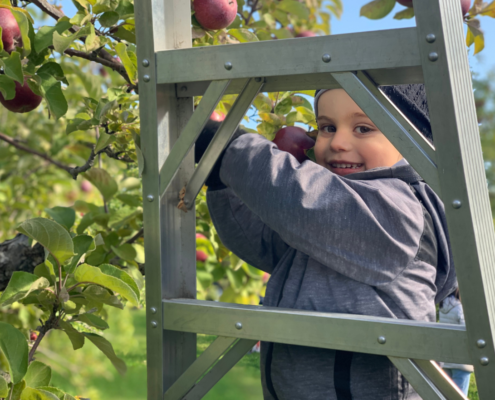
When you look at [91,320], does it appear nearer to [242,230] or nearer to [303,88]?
[242,230]

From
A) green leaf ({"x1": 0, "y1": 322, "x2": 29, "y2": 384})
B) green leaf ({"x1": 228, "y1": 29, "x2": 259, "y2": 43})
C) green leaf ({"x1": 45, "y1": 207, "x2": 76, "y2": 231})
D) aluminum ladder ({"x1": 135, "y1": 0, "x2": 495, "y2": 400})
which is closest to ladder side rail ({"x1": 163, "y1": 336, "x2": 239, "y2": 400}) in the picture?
aluminum ladder ({"x1": 135, "y1": 0, "x2": 495, "y2": 400})

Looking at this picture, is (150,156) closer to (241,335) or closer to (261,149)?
(261,149)

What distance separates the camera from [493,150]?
5.82 metres

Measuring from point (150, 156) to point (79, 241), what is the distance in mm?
278

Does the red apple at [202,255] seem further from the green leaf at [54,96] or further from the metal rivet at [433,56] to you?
the metal rivet at [433,56]

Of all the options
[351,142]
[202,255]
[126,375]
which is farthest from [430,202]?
[126,375]

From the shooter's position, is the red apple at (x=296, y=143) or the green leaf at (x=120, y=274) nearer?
the green leaf at (x=120, y=274)

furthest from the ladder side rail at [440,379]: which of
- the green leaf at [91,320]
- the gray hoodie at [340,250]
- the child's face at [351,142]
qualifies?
the green leaf at [91,320]

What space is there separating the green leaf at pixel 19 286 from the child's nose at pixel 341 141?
57 centimetres

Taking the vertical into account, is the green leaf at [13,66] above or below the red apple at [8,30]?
below

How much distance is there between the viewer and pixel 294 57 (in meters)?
0.76

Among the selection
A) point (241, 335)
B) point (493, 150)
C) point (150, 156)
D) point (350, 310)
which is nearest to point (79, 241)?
point (150, 156)

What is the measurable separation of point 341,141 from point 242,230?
0.88ft

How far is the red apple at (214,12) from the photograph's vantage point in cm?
107
